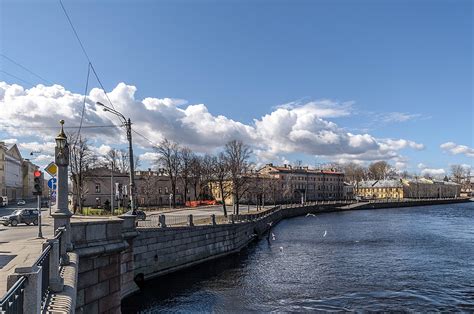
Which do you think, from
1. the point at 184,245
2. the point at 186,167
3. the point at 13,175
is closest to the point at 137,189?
the point at 186,167

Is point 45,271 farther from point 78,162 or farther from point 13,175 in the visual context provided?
point 13,175

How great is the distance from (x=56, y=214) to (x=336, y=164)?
194018mm

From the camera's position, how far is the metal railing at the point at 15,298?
368cm

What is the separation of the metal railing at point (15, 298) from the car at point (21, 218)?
1386 inches

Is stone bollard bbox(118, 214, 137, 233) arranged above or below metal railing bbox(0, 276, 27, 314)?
below

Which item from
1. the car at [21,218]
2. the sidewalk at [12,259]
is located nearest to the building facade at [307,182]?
the car at [21,218]

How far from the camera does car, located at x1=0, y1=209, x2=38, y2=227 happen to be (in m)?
36.0

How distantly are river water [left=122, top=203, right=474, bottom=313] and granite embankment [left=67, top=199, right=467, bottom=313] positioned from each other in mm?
1115

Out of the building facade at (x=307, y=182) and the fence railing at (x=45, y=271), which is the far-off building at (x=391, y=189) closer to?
the building facade at (x=307, y=182)

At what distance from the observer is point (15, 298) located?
4.27m

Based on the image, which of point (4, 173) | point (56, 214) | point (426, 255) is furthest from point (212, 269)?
point (4, 173)

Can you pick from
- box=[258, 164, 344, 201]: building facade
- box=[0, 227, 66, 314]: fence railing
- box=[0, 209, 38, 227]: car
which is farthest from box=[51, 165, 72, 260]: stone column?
box=[258, 164, 344, 201]: building facade

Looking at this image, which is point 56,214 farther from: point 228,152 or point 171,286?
point 228,152

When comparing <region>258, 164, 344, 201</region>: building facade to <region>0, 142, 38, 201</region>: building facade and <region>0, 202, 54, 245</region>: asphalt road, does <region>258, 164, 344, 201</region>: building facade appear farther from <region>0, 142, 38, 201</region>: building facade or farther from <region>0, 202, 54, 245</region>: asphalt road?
<region>0, 202, 54, 245</region>: asphalt road
